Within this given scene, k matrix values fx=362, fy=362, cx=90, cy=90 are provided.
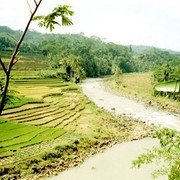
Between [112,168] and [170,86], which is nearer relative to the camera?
[170,86]

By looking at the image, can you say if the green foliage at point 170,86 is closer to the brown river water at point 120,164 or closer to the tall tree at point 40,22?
the tall tree at point 40,22

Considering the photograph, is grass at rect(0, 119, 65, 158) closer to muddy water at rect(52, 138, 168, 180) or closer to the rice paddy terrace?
the rice paddy terrace

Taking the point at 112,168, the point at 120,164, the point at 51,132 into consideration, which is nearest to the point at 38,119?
the point at 51,132

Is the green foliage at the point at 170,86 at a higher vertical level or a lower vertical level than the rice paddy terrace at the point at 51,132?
higher


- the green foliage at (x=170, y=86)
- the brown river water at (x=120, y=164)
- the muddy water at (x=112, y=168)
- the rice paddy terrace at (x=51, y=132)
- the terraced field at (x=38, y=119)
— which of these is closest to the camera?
the green foliage at (x=170, y=86)

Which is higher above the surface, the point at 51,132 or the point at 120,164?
the point at 51,132

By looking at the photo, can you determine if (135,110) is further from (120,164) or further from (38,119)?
(120,164)

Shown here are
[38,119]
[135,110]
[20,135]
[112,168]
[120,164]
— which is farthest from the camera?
[135,110]

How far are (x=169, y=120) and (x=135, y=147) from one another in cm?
1287

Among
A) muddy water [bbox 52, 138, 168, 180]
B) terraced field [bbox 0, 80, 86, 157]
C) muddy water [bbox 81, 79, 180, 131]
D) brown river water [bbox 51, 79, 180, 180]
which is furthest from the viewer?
muddy water [bbox 81, 79, 180, 131]

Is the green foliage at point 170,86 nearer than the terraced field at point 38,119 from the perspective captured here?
Yes

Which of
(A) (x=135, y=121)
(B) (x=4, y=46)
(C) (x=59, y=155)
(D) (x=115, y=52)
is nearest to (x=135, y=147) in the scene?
(C) (x=59, y=155)

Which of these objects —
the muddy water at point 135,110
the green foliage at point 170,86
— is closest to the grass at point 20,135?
the muddy water at point 135,110

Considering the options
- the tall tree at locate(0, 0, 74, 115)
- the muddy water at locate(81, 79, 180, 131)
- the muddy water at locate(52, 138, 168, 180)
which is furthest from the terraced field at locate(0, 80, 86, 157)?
the tall tree at locate(0, 0, 74, 115)
